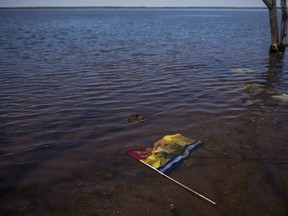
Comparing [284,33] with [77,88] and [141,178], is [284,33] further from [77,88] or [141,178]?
[141,178]

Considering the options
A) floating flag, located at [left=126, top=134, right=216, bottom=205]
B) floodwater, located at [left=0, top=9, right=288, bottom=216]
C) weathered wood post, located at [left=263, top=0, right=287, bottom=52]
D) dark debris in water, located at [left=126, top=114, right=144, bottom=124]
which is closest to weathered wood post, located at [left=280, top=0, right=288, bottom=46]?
weathered wood post, located at [left=263, top=0, right=287, bottom=52]

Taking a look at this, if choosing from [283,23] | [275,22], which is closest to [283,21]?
[283,23]

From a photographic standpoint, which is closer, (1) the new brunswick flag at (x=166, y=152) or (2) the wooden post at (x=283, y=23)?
(1) the new brunswick flag at (x=166, y=152)

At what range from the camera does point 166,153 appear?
5.01 m

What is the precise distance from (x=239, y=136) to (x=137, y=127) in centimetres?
234

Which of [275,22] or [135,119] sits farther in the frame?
[275,22]

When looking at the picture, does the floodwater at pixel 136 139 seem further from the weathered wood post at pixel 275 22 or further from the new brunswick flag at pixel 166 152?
the weathered wood post at pixel 275 22

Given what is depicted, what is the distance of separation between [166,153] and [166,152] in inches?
1.5

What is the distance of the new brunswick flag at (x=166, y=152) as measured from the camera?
4.68 m

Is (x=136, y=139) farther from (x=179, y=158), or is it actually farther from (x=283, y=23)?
(x=283, y=23)

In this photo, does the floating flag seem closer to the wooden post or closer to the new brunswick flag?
the new brunswick flag

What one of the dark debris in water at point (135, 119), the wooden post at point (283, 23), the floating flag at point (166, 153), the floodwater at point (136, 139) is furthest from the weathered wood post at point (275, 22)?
the floating flag at point (166, 153)

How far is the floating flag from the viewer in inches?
183

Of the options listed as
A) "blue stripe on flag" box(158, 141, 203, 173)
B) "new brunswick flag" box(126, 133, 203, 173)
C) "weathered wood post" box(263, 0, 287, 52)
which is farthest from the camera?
"weathered wood post" box(263, 0, 287, 52)
